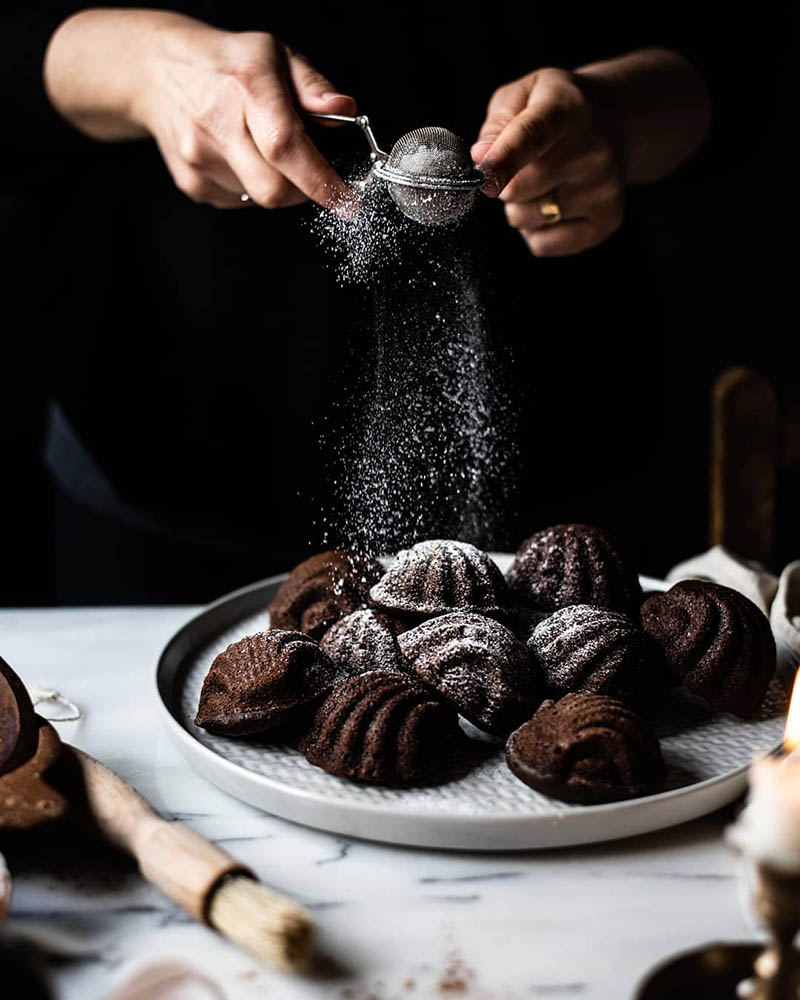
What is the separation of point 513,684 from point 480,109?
3.70 ft

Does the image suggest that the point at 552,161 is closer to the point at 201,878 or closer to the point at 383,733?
the point at 383,733

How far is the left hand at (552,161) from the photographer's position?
1.41 m

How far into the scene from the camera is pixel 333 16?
1.88 m

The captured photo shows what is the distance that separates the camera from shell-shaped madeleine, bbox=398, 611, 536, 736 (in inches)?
46.6

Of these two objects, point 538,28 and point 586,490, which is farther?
point 586,490

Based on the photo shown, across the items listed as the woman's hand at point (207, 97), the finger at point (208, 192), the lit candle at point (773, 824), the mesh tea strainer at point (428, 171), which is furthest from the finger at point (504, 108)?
the lit candle at point (773, 824)

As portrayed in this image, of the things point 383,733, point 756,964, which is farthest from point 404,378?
point 756,964

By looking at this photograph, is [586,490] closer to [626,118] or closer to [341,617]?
[626,118]

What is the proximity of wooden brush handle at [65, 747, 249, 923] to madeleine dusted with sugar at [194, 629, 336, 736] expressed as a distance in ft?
0.52

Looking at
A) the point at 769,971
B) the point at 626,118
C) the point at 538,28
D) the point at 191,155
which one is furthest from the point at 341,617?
the point at 538,28

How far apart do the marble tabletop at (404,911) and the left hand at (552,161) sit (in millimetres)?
780

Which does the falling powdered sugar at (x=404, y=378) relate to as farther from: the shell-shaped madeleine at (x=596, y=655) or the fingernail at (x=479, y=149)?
the shell-shaped madeleine at (x=596, y=655)

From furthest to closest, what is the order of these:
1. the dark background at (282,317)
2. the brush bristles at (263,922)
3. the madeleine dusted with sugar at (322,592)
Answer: the dark background at (282,317) < the madeleine dusted with sugar at (322,592) < the brush bristles at (263,922)

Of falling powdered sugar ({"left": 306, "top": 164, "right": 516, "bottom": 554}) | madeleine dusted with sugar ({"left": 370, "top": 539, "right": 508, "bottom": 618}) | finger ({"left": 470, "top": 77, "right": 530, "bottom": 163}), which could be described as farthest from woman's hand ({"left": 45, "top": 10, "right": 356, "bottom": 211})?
madeleine dusted with sugar ({"left": 370, "top": 539, "right": 508, "bottom": 618})
